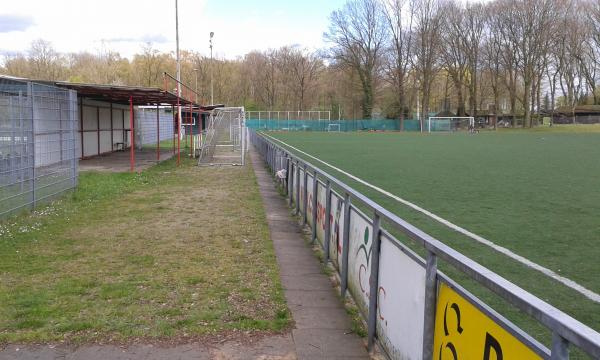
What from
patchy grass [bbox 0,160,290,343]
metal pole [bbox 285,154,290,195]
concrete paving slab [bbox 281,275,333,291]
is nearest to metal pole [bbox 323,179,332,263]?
concrete paving slab [bbox 281,275,333,291]

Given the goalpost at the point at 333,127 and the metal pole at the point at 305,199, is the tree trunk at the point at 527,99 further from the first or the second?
the metal pole at the point at 305,199

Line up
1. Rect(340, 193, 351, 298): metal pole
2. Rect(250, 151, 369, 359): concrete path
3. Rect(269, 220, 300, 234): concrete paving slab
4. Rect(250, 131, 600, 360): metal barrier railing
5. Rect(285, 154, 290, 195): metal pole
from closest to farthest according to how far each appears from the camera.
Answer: Rect(250, 131, 600, 360): metal barrier railing, Rect(250, 151, 369, 359): concrete path, Rect(340, 193, 351, 298): metal pole, Rect(269, 220, 300, 234): concrete paving slab, Rect(285, 154, 290, 195): metal pole

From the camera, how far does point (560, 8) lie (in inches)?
2532

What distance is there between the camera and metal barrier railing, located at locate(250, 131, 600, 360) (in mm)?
1887

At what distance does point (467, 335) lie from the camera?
2.44m

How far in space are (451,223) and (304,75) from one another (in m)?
89.7

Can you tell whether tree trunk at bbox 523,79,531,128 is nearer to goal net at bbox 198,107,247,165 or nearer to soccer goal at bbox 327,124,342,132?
soccer goal at bbox 327,124,342,132

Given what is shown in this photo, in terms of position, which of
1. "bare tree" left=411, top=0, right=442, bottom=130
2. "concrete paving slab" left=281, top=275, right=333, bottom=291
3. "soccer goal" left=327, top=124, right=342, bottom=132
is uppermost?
"bare tree" left=411, top=0, right=442, bottom=130

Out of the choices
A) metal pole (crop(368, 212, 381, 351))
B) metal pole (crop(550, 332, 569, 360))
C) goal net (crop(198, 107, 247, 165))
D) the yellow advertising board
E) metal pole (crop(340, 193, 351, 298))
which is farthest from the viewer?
goal net (crop(198, 107, 247, 165))

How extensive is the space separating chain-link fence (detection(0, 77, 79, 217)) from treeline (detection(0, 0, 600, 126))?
57578 millimetres

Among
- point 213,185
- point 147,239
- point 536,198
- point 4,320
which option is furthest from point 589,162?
point 4,320

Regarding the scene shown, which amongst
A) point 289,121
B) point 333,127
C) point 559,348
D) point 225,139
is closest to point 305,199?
point 559,348

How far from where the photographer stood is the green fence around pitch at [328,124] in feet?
247

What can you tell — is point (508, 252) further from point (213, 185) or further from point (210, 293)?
point (213, 185)
